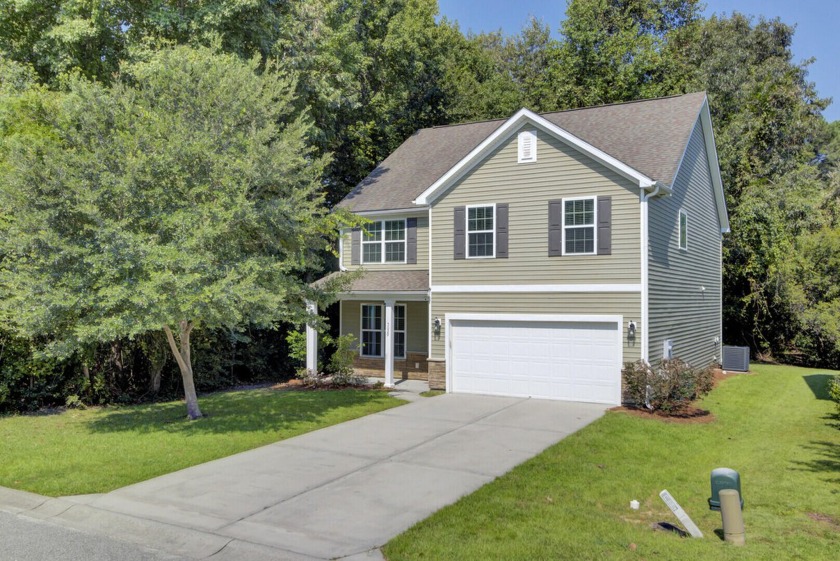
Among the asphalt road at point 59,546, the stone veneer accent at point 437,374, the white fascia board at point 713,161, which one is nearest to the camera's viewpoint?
the asphalt road at point 59,546

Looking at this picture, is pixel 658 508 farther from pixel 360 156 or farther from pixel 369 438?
pixel 360 156

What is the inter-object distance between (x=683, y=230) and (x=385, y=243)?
8.74 meters

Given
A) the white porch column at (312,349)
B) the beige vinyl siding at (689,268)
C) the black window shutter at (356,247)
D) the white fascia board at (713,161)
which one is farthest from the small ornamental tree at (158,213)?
the white fascia board at (713,161)

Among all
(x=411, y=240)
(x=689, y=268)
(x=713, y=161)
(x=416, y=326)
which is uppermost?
(x=713, y=161)

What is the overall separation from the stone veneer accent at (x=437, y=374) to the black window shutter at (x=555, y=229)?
14.0ft

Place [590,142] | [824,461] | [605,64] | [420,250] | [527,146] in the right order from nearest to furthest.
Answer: [824,461]
[590,142]
[527,146]
[420,250]
[605,64]

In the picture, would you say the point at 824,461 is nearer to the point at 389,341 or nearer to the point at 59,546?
the point at 59,546

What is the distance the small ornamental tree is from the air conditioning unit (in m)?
15.7

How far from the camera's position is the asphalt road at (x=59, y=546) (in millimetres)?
6188

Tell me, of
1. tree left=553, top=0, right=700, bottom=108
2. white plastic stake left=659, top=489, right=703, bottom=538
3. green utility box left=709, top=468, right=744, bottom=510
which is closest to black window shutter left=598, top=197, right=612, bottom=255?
green utility box left=709, top=468, right=744, bottom=510

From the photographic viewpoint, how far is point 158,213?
11531 millimetres

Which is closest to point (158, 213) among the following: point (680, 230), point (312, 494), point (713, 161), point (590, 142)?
point (312, 494)

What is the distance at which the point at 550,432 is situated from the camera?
12.0m

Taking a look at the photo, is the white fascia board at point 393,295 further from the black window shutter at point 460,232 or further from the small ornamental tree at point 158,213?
the small ornamental tree at point 158,213
